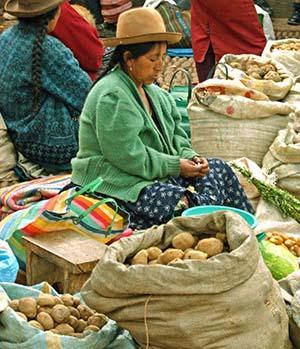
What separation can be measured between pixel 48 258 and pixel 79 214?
302 mm

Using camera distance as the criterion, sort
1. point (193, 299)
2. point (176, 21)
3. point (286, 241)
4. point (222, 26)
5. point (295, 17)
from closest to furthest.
Result: 1. point (193, 299)
2. point (286, 241)
3. point (222, 26)
4. point (176, 21)
5. point (295, 17)

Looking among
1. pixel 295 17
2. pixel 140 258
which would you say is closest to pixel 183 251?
pixel 140 258

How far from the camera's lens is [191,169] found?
5.24 m

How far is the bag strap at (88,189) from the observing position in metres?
4.70

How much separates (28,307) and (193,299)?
24.6 inches

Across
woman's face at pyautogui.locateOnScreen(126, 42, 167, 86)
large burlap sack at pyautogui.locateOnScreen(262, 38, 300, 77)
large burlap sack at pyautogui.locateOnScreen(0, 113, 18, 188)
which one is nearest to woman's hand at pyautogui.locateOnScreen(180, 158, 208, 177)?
woman's face at pyautogui.locateOnScreen(126, 42, 167, 86)

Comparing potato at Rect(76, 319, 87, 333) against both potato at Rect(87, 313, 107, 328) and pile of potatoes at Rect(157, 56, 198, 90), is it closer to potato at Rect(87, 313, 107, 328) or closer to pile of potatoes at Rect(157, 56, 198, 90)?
potato at Rect(87, 313, 107, 328)

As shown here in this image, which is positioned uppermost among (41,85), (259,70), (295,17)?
(41,85)

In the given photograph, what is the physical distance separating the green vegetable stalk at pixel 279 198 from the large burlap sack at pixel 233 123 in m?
0.60

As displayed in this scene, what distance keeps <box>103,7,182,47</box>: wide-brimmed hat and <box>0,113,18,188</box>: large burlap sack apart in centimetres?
126

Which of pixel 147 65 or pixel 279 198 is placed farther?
pixel 279 198

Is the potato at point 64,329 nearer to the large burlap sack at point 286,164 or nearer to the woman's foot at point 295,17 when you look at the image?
the large burlap sack at point 286,164

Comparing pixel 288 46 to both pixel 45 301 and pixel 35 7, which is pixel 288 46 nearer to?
pixel 35 7

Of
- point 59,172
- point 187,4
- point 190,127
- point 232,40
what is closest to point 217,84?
point 190,127
